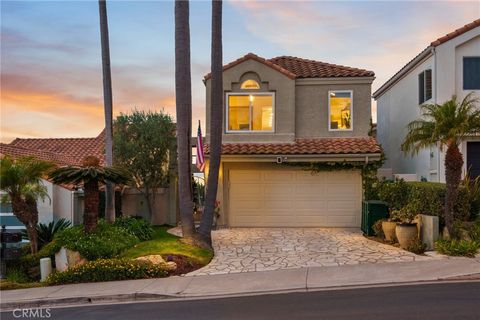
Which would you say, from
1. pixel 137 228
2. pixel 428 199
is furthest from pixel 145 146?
pixel 428 199

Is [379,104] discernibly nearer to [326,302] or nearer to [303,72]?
[303,72]

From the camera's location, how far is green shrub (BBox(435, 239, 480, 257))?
459 inches

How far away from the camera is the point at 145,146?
64.2ft

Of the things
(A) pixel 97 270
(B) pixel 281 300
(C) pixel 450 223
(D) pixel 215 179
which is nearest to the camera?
(B) pixel 281 300

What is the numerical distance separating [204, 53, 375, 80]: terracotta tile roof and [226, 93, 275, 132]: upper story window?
1.25 metres

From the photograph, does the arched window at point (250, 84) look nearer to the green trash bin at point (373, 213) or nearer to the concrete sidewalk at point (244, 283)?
the green trash bin at point (373, 213)

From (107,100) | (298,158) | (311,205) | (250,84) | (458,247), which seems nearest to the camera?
(458,247)

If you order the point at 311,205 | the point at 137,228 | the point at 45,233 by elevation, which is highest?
the point at 311,205

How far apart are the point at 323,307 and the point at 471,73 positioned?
13.7m

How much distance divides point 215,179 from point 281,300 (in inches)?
244

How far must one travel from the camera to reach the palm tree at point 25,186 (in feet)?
48.7

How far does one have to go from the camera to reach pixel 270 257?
13.0 m

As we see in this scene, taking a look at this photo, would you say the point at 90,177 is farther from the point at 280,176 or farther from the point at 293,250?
the point at 280,176

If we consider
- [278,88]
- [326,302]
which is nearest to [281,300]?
[326,302]
